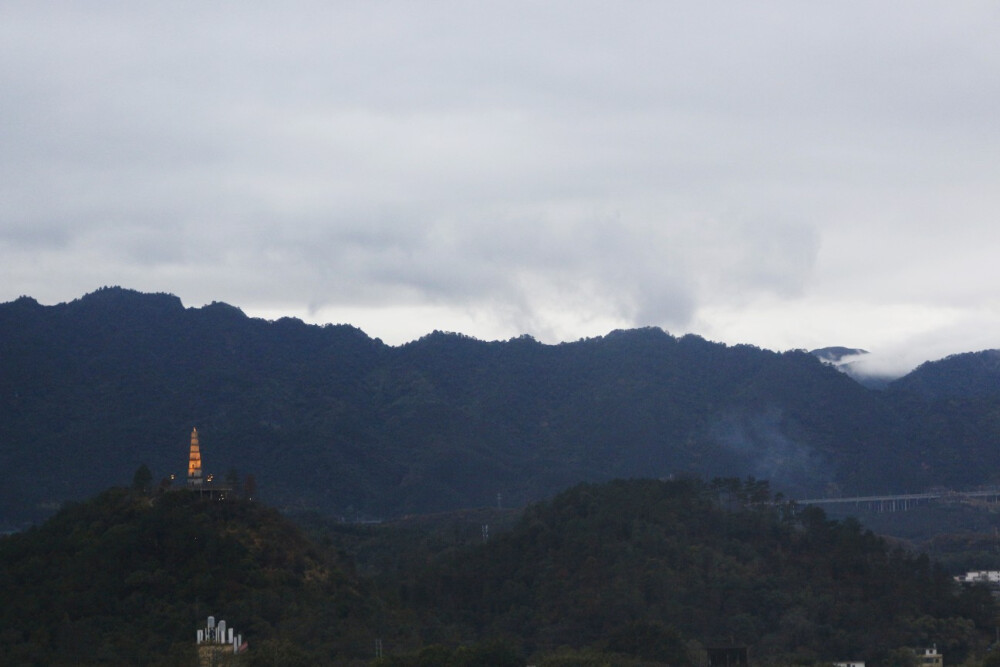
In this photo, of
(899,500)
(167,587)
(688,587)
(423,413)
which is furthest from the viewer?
(423,413)

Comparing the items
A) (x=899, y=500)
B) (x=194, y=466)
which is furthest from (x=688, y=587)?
(x=899, y=500)

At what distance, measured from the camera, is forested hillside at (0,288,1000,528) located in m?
152

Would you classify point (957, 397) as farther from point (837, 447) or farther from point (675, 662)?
point (675, 662)

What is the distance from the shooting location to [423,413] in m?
172

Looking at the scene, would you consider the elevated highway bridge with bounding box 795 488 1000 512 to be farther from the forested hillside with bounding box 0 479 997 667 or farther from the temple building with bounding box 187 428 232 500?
the temple building with bounding box 187 428 232 500

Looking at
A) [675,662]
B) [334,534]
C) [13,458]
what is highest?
[13,458]

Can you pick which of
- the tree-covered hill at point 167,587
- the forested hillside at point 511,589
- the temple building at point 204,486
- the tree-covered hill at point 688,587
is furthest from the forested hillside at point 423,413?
the tree-covered hill at point 167,587

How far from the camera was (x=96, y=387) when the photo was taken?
164 metres

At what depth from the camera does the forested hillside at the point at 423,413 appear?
15225 centimetres

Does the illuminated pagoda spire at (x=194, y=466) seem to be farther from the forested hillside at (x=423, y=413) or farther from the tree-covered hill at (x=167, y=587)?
the forested hillside at (x=423, y=413)

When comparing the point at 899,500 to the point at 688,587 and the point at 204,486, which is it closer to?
the point at 688,587

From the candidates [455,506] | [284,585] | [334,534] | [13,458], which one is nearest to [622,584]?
[284,585]

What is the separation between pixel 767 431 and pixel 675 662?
115 metres

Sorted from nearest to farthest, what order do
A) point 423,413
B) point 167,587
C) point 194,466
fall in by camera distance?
1. point 167,587
2. point 194,466
3. point 423,413
